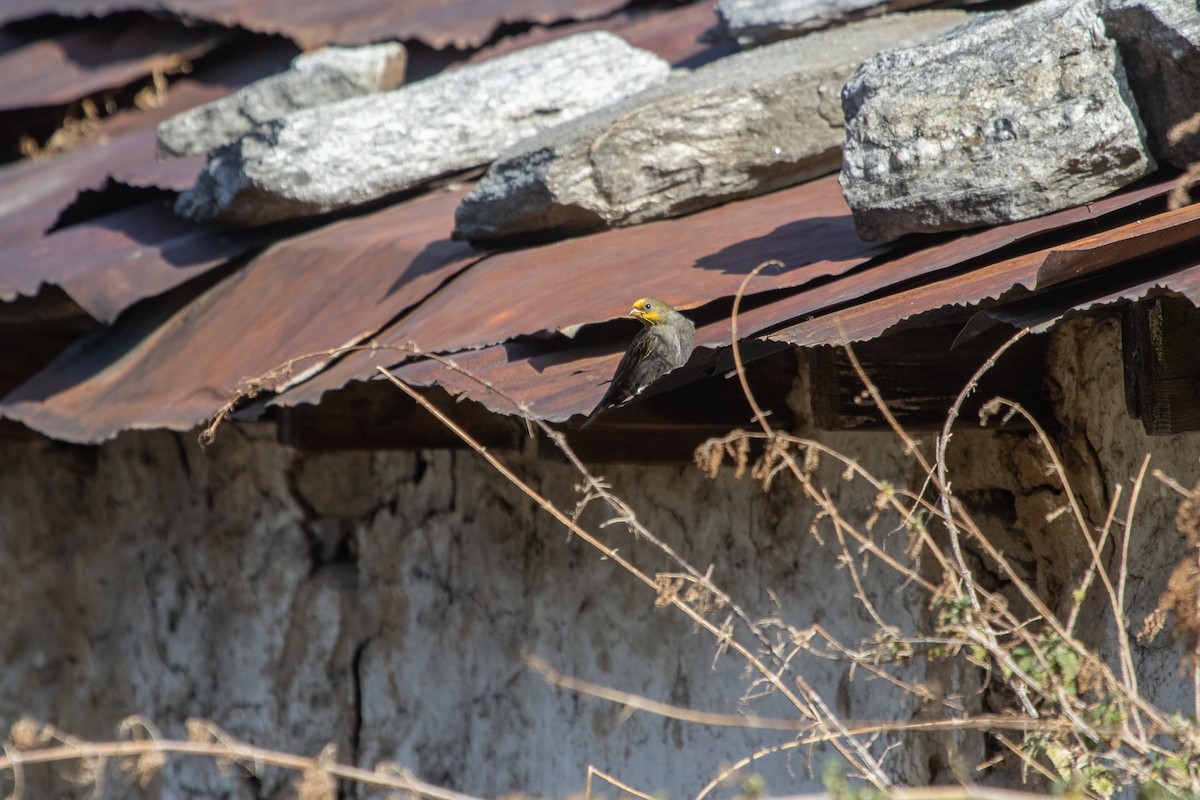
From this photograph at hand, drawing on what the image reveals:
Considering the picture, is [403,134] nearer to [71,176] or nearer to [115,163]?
[115,163]

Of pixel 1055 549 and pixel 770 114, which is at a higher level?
pixel 770 114

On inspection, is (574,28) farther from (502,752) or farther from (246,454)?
(502,752)

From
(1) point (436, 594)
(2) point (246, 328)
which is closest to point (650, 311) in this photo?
(2) point (246, 328)

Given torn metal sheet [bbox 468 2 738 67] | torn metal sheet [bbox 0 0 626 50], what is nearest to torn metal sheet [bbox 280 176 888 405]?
torn metal sheet [bbox 468 2 738 67]

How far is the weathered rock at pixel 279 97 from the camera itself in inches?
188

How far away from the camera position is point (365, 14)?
6.15 meters

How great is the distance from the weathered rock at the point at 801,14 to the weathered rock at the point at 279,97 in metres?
1.39

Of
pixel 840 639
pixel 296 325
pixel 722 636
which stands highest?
pixel 296 325

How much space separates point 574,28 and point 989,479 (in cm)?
331

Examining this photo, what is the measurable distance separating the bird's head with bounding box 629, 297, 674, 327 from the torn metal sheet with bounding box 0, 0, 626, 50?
3.26 m

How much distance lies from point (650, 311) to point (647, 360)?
0.75 feet

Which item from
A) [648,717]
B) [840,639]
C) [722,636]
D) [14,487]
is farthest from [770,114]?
[14,487]

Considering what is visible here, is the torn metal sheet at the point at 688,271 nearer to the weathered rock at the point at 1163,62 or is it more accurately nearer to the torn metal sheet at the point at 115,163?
the weathered rock at the point at 1163,62

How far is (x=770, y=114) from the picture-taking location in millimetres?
3371
